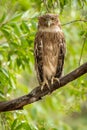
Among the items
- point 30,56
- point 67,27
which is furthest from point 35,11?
point 67,27

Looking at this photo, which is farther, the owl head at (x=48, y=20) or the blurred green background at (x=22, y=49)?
the owl head at (x=48, y=20)

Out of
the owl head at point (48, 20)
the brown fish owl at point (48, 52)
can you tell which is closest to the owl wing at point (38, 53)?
the brown fish owl at point (48, 52)

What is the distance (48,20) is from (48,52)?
0.90ft

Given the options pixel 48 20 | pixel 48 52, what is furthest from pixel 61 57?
pixel 48 20

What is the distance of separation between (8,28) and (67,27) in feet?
6.50

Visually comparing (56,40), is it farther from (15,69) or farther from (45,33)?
(15,69)

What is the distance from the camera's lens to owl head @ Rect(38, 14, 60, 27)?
5.20m

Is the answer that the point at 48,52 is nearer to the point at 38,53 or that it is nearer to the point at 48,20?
the point at 38,53

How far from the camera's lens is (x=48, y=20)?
5.27m

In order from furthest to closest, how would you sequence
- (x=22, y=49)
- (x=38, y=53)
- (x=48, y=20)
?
(x=22, y=49), (x=48, y=20), (x=38, y=53)

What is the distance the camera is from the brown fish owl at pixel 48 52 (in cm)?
516

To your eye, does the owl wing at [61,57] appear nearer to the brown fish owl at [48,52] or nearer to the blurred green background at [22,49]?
the brown fish owl at [48,52]

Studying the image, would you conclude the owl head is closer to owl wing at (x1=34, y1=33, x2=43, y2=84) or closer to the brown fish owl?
the brown fish owl

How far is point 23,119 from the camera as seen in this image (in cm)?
523
